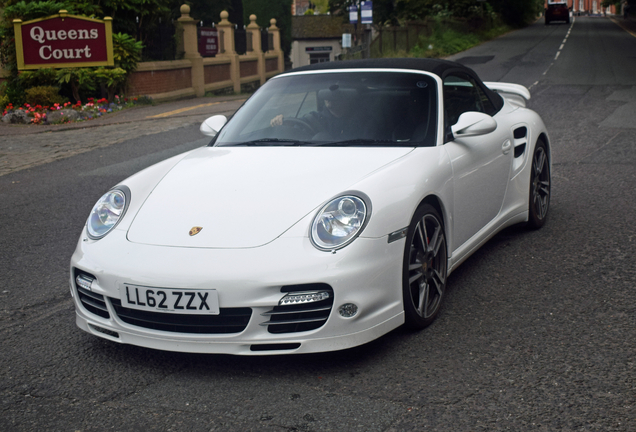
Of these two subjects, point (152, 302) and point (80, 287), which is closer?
point (152, 302)

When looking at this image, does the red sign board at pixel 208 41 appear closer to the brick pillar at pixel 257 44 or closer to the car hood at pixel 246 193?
the brick pillar at pixel 257 44

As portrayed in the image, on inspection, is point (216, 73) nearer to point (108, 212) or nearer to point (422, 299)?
point (108, 212)

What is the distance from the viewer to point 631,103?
13.3m

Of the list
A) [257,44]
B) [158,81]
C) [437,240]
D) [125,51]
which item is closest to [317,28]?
[257,44]

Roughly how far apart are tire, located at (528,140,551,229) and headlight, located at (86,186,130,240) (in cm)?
305

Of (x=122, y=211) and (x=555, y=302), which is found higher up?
(x=122, y=211)

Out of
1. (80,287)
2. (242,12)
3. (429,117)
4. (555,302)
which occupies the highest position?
(242,12)

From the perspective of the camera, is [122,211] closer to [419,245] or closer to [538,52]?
[419,245]

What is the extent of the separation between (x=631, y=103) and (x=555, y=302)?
1081 centimetres

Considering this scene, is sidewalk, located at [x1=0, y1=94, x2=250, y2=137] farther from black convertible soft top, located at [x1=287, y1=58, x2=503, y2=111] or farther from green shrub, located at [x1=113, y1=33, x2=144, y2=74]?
black convertible soft top, located at [x1=287, y1=58, x2=503, y2=111]

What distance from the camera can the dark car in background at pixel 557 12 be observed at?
186 feet

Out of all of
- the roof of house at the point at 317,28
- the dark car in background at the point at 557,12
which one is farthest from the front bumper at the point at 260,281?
the roof of house at the point at 317,28

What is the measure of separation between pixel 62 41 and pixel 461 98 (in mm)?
14548

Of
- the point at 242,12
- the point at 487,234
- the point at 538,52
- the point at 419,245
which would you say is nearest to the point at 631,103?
the point at 487,234
